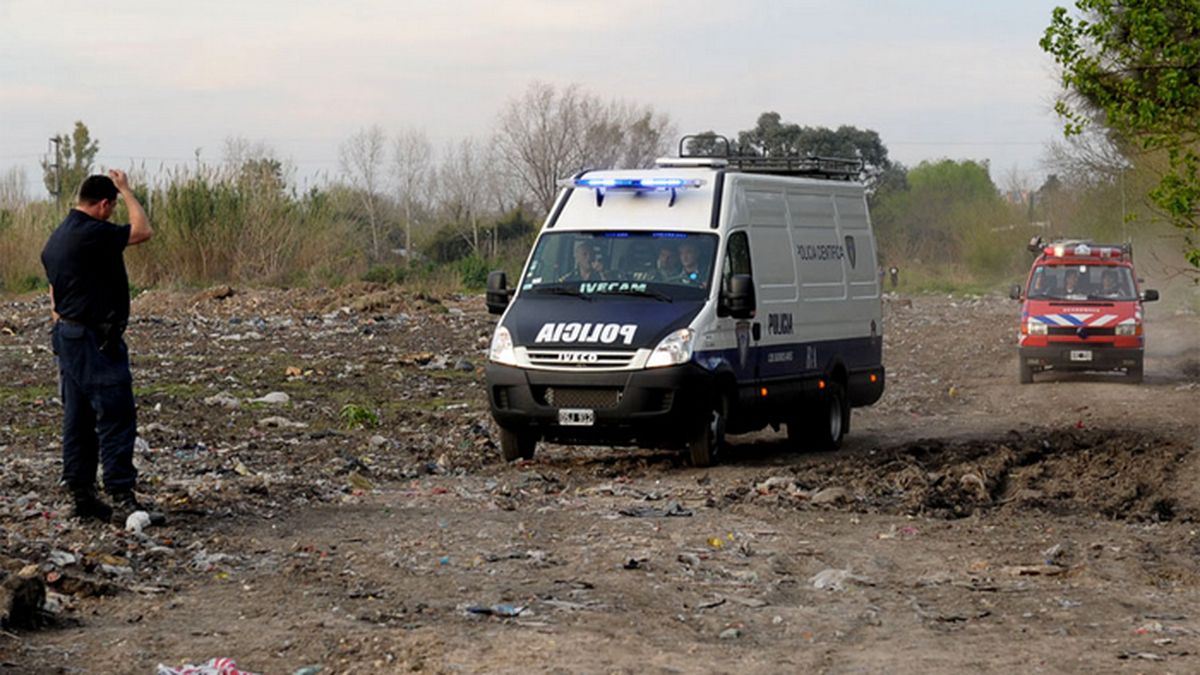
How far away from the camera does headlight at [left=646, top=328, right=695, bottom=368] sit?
44.1ft

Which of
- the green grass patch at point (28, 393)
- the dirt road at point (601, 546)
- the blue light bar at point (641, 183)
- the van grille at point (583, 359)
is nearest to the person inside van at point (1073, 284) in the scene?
the dirt road at point (601, 546)

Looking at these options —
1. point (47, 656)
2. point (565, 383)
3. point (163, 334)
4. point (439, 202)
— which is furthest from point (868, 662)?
point (439, 202)

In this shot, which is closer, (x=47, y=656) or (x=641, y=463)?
(x=47, y=656)

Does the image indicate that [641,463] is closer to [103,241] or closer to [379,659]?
[103,241]

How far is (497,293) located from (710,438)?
231 cm

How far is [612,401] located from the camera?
13.5 meters

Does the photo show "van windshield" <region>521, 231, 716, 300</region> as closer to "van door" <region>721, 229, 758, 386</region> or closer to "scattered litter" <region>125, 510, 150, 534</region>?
"van door" <region>721, 229, 758, 386</region>

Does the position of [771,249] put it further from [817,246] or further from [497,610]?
[497,610]

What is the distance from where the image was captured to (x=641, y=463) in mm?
14727

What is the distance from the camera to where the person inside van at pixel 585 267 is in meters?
14.4

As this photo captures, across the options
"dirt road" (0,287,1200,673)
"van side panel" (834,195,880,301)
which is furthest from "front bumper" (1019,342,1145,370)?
"van side panel" (834,195,880,301)

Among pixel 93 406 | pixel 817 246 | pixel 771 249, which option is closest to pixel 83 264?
pixel 93 406

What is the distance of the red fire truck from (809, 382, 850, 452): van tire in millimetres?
8773

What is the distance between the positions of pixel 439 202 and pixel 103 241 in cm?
6723
